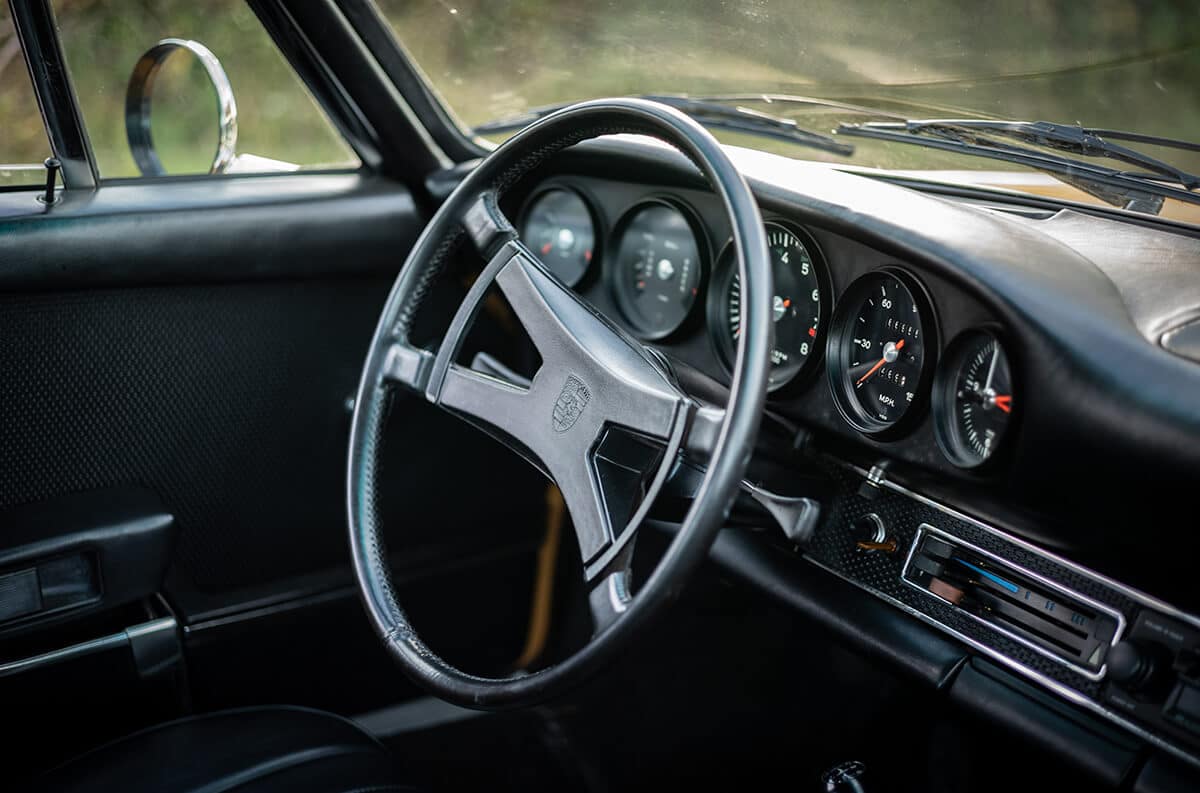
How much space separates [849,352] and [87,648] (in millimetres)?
1269

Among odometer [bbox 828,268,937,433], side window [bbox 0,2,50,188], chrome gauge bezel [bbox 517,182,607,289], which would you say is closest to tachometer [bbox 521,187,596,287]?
chrome gauge bezel [bbox 517,182,607,289]

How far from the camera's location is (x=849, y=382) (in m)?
1.52

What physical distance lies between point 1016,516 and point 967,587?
0.42 ft

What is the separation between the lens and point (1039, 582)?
1305 mm

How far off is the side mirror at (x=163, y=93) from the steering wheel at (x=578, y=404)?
0.75 m

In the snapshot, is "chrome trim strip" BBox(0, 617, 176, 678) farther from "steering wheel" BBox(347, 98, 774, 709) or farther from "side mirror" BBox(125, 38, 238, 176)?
"side mirror" BBox(125, 38, 238, 176)

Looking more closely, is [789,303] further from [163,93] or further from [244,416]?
[163,93]

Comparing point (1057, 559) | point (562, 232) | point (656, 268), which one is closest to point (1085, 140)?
point (1057, 559)

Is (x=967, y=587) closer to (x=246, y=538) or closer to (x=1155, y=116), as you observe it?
(x=1155, y=116)

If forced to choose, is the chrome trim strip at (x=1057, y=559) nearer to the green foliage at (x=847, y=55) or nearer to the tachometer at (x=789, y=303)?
the tachometer at (x=789, y=303)

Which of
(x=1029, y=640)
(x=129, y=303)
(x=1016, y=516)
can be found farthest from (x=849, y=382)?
(x=129, y=303)

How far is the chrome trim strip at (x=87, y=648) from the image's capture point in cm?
166

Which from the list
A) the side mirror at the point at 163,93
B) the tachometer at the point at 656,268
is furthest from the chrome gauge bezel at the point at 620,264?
the side mirror at the point at 163,93

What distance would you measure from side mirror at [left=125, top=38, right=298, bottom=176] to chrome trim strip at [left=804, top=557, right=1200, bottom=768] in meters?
1.45
